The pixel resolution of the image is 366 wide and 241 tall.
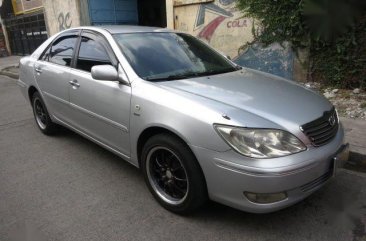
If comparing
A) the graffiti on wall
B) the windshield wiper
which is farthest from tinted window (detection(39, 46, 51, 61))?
the graffiti on wall

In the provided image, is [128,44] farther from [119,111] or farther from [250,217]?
[250,217]

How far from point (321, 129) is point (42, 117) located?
13.6 feet

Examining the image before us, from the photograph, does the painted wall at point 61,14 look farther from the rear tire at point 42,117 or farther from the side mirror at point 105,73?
the side mirror at point 105,73

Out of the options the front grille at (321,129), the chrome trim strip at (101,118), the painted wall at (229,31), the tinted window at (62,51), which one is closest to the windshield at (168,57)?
the chrome trim strip at (101,118)

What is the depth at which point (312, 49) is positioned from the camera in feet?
21.8

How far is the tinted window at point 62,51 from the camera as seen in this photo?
4301 mm

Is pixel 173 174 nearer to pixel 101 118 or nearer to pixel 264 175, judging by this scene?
pixel 264 175

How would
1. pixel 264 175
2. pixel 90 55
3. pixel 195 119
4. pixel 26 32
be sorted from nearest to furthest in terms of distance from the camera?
pixel 264 175 → pixel 195 119 → pixel 90 55 → pixel 26 32

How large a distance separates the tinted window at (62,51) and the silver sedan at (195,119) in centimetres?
3

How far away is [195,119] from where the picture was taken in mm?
2617

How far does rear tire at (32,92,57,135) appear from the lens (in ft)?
16.7

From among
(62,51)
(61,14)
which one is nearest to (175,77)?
(62,51)

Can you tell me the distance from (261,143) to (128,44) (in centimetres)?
186

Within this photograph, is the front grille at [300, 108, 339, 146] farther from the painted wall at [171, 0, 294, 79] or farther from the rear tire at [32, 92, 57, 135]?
the painted wall at [171, 0, 294, 79]
